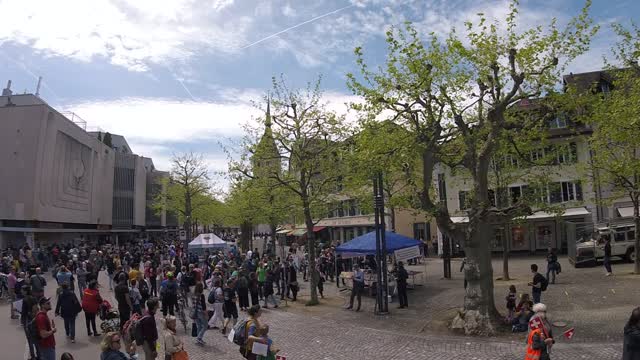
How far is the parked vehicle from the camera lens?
85.7 ft

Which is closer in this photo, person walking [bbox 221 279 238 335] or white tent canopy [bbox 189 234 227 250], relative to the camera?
person walking [bbox 221 279 238 335]

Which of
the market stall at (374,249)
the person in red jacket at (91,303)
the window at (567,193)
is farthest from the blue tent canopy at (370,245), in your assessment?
the window at (567,193)

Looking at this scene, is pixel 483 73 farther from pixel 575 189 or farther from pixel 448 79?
pixel 575 189

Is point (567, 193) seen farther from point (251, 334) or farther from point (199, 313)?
point (251, 334)

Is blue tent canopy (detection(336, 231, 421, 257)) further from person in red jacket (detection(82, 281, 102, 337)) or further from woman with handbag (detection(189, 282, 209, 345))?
person in red jacket (detection(82, 281, 102, 337))

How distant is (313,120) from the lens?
2028 cm

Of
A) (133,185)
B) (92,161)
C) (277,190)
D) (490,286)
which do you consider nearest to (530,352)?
(490,286)

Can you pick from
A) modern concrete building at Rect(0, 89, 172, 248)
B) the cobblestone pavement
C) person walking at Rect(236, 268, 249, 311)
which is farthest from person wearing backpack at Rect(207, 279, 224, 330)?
modern concrete building at Rect(0, 89, 172, 248)

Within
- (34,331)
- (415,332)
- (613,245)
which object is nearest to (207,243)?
(415,332)

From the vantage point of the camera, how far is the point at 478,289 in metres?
13.8

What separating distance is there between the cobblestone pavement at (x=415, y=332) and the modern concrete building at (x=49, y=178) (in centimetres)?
2631

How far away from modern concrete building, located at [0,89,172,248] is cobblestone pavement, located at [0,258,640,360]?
2631cm

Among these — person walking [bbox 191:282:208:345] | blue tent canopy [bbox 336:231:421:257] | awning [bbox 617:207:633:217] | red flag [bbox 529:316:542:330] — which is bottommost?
person walking [bbox 191:282:208:345]

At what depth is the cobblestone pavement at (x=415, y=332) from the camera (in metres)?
11.7
